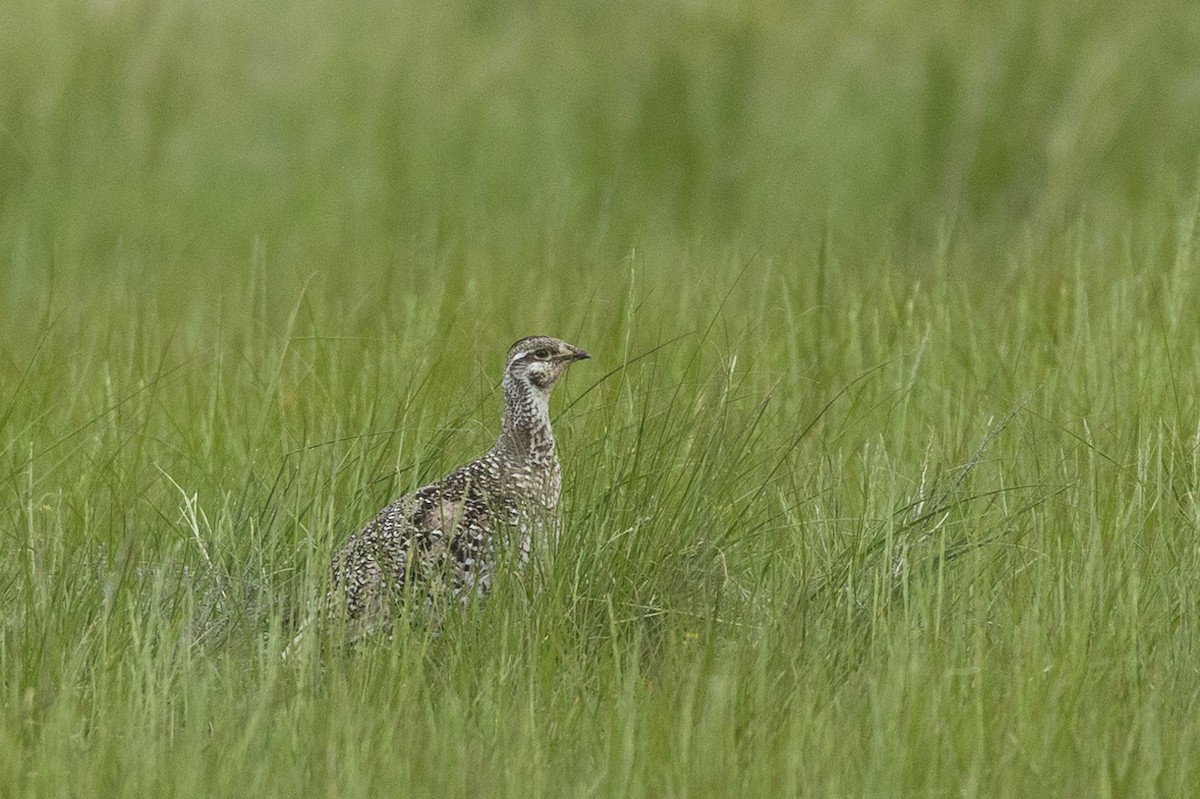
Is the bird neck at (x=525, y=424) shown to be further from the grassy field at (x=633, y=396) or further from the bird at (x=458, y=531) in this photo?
the grassy field at (x=633, y=396)

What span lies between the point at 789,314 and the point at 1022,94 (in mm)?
3613

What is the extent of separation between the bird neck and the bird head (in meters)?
0.01

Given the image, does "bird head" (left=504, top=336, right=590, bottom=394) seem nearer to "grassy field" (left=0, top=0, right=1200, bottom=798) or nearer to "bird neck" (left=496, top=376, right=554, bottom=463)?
"bird neck" (left=496, top=376, right=554, bottom=463)

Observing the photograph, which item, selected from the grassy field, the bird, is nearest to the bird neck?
the bird

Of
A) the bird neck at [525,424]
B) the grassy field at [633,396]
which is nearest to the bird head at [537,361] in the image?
the bird neck at [525,424]

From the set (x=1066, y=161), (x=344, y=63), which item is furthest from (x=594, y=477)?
(x=344, y=63)

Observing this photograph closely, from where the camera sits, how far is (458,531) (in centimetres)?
434

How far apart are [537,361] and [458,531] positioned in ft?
2.25

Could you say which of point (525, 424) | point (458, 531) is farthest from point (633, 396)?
point (458, 531)

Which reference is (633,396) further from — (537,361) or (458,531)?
(458,531)

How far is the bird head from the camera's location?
488 cm

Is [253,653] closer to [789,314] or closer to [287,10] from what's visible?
[789,314]

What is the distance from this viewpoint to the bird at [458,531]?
163 inches

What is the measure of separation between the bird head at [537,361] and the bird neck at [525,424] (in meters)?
0.01
